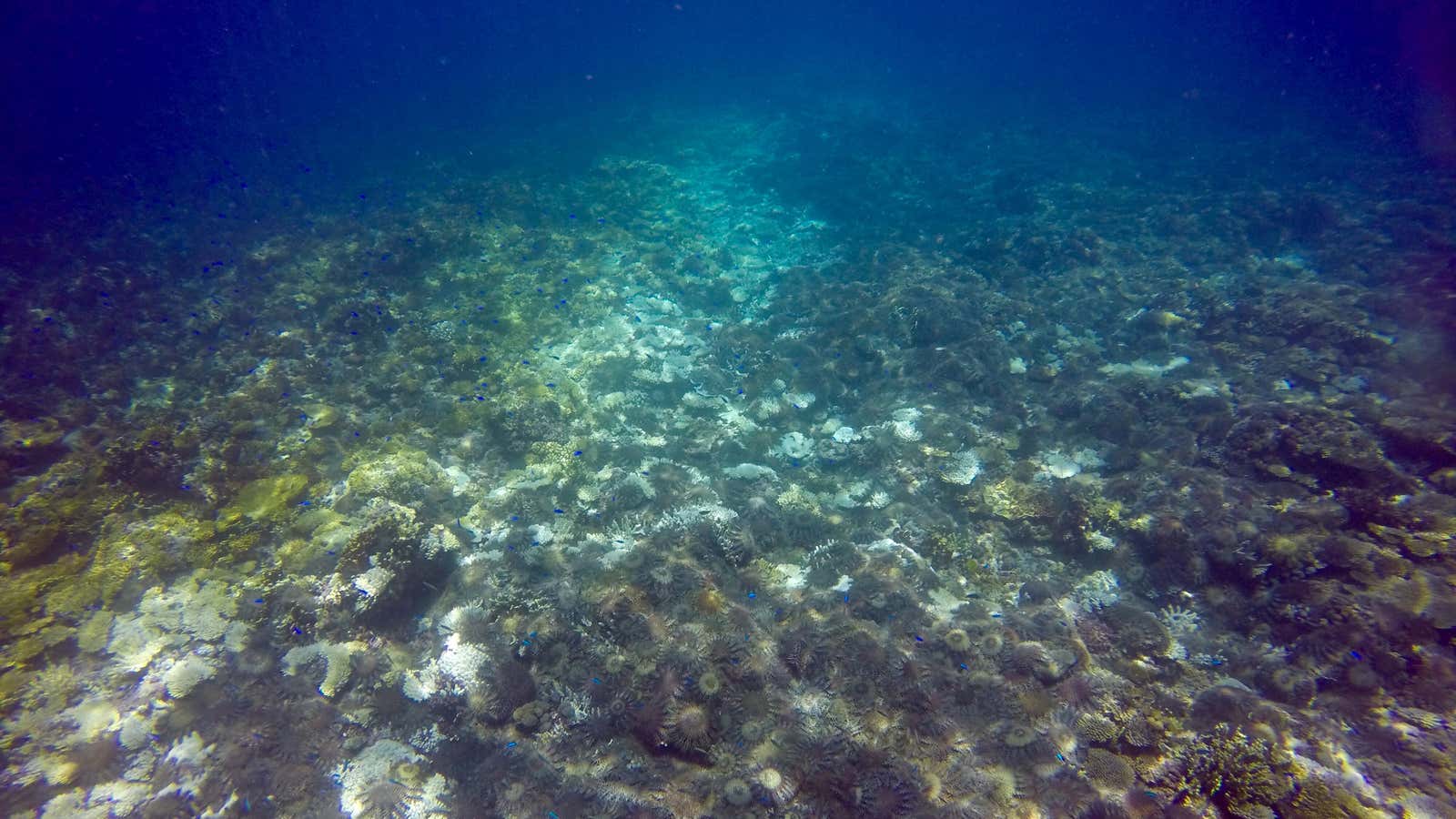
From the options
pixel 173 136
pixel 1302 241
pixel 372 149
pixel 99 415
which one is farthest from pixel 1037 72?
pixel 173 136

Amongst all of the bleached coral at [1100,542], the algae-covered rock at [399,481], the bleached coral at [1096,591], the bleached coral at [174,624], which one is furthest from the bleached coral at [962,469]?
the bleached coral at [174,624]

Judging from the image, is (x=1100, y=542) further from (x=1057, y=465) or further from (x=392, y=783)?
(x=392, y=783)

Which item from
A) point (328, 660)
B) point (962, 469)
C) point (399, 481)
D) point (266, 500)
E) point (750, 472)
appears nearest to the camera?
point (328, 660)

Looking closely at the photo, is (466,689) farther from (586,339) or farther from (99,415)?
(99,415)

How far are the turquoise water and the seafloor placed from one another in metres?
0.06

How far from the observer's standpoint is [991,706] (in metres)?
5.04

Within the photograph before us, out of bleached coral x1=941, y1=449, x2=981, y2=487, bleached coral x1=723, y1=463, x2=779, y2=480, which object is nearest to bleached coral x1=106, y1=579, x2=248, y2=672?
bleached coral x1=723, y1=463, x2=779, y2=480

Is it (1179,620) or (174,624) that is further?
(174,624)

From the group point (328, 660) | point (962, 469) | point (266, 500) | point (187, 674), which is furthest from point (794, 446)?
point (187, 674)

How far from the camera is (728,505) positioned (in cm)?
823

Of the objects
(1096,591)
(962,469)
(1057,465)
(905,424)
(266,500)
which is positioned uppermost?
(266,500)

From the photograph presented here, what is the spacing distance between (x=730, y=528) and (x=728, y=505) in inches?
48.4

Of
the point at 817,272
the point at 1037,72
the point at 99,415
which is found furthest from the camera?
the point at 1037,72

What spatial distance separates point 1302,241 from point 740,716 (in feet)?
73.7
